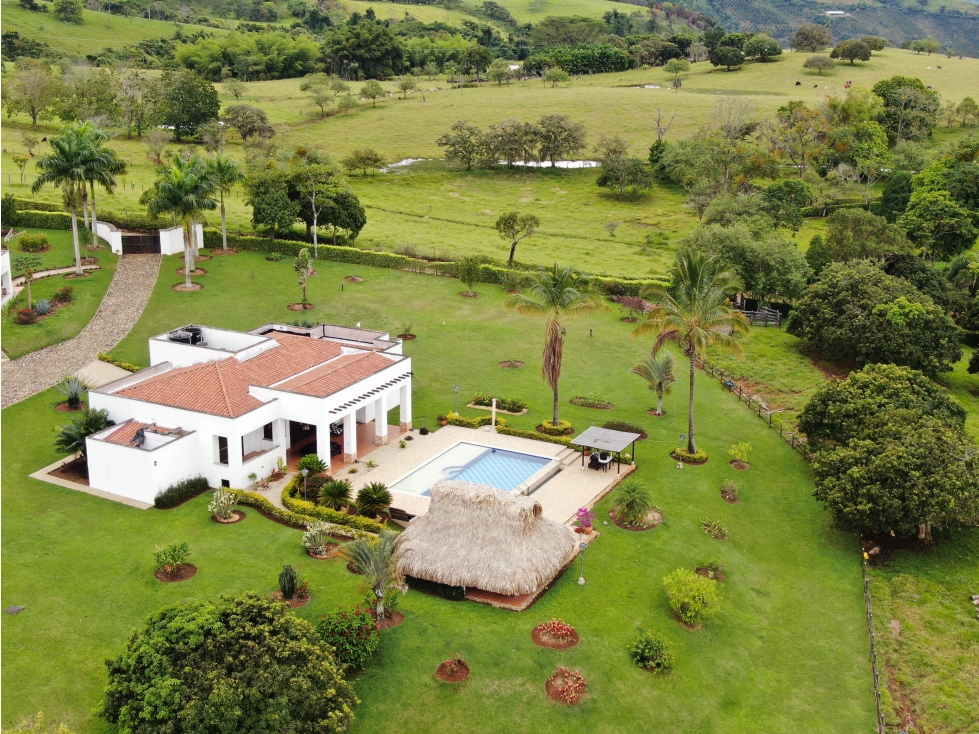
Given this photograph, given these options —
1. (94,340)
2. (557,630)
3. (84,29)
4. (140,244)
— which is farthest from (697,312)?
(84,29)

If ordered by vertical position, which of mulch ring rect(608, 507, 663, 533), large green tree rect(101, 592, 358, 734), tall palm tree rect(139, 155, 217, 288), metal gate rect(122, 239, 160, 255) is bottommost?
mulch ring rect(608, 507, 663, 533)

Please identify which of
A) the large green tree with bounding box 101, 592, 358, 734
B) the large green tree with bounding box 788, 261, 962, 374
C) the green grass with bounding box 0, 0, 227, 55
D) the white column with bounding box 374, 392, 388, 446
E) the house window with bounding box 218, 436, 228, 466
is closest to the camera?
the large green tree with bounding box 101, 592, 358, 734

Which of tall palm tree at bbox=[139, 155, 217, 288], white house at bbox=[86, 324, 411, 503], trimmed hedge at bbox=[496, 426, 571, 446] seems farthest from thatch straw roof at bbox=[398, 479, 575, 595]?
tall palm tree at bbox=[139, 155, 217, 288]

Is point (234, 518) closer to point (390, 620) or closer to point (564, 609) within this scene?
point (390, 620)

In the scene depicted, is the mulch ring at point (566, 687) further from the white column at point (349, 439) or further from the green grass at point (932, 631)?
the white column at point (349, 439)

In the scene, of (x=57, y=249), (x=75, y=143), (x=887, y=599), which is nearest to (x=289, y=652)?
(x=887, y=599)

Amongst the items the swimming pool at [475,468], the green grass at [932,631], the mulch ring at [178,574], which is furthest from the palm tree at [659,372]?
the mulch ring at [178,574]

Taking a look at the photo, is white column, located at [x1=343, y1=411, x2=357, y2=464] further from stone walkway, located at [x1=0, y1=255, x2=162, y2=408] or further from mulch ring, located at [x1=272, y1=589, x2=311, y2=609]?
stone walkway, located at [x1=0, y1=255, x2=162, y2=408]

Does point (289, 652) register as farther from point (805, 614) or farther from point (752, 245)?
point (752, 245)
